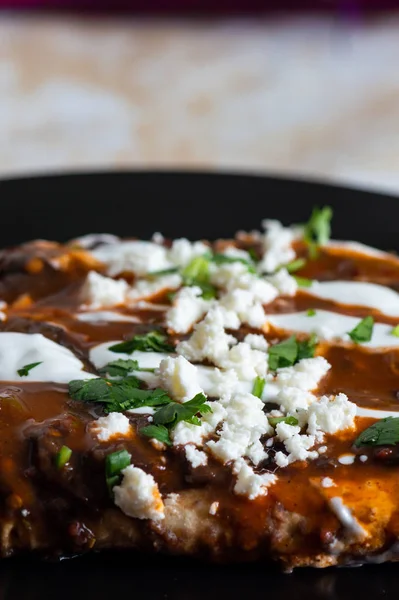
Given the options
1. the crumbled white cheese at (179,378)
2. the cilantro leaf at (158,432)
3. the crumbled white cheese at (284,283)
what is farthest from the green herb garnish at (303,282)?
the cilantro leaf at (158,432)

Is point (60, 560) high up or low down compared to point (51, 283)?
down

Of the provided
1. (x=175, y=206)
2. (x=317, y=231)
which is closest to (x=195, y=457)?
(x=317, y=231)

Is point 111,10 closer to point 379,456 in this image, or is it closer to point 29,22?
point 29,22

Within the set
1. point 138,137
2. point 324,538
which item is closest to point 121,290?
point 324,538

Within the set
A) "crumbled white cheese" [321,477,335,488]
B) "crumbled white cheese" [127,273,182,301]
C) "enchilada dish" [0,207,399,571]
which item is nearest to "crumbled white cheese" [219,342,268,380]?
"enchilada dish" [0,207,399,571]

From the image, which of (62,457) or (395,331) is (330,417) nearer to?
(395,331)

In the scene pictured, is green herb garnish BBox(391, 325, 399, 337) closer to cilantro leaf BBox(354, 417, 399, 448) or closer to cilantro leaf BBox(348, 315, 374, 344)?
cilantro leaf BBox(348, 315, 374, 344)

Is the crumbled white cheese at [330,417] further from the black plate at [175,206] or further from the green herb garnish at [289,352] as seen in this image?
the black plate at [175,206]
